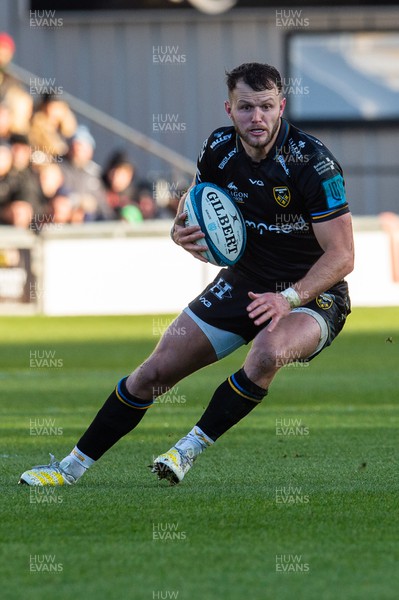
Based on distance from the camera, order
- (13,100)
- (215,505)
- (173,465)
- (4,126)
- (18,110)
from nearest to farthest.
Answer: (215,505), (173,465), (4,126), (18,110), (13,100)

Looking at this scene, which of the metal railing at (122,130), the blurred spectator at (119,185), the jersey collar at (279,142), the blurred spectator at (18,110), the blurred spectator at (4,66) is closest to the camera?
the jersey collar at (279,142)

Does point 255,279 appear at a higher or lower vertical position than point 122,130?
higher

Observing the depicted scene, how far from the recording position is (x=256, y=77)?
6.49 m

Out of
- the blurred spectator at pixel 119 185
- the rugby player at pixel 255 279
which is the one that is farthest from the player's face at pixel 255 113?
the blurred spectator at pixel 119 185

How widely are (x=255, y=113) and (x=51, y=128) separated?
15403 millimetres

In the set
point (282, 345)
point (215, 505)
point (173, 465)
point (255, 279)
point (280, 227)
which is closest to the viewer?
point (215, 505)

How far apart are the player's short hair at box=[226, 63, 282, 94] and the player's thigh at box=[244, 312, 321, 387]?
1088mm

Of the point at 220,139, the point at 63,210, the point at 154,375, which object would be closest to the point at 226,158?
the point at 220,139

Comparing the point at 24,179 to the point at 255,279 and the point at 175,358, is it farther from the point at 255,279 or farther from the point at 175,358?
the point at 175,358

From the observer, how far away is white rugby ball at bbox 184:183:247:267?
22.0 ft

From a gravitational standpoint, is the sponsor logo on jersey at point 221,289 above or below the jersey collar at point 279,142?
below

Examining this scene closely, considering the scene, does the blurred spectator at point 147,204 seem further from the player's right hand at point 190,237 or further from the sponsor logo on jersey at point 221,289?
the player's right hand at point 190,237

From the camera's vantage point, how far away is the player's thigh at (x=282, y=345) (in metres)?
6.47

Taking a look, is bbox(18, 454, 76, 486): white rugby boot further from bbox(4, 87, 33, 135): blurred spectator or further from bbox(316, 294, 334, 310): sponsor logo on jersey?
bbox(4, 87, 33, 135): blurred spectator
